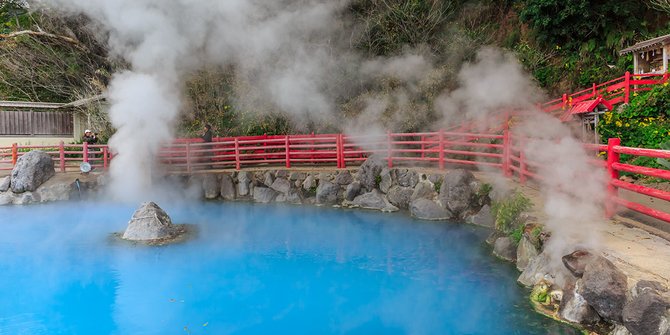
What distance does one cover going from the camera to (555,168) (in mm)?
7480

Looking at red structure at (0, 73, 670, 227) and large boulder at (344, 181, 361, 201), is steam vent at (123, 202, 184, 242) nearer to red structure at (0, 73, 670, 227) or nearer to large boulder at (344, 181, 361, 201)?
large boulder at (344, 181, 361, 201)

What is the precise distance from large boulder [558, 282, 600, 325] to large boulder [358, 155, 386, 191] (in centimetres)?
634

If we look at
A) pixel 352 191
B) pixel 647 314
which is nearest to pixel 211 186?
pixel 352 191

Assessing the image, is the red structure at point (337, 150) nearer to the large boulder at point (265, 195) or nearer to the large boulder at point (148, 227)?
the large boulder at point (265, 195)

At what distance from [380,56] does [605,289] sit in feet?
39.5

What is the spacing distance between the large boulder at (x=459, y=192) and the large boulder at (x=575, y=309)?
435 cm

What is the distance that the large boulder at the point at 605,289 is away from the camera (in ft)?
13.0

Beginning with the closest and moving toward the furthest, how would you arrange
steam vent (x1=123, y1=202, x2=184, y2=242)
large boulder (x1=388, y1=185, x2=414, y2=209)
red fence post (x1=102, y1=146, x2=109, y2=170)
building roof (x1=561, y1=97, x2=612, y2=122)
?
steam vent (x1=123, y1=202, x2=184, y2=242) → large boulder (x1=388, y1=185, x2=414, y2=209) → building roof (x1=561, y1=97, x2=612, y2=122) → red fence post (x1=102, y1=146, x2=109, y2=170)

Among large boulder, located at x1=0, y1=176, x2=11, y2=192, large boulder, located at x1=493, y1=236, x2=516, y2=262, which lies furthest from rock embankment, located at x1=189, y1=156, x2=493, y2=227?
large boulder, located at x1=0, y1=176, x2=11, y2=192

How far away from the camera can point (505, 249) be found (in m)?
6.77

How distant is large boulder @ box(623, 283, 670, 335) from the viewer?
11.3 ft

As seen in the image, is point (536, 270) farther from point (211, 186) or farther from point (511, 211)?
point (211, 186)

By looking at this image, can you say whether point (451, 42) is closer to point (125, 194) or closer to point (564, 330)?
point (125, 194)

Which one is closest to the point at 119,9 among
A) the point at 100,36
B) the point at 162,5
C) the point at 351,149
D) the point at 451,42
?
the point at 162,5
